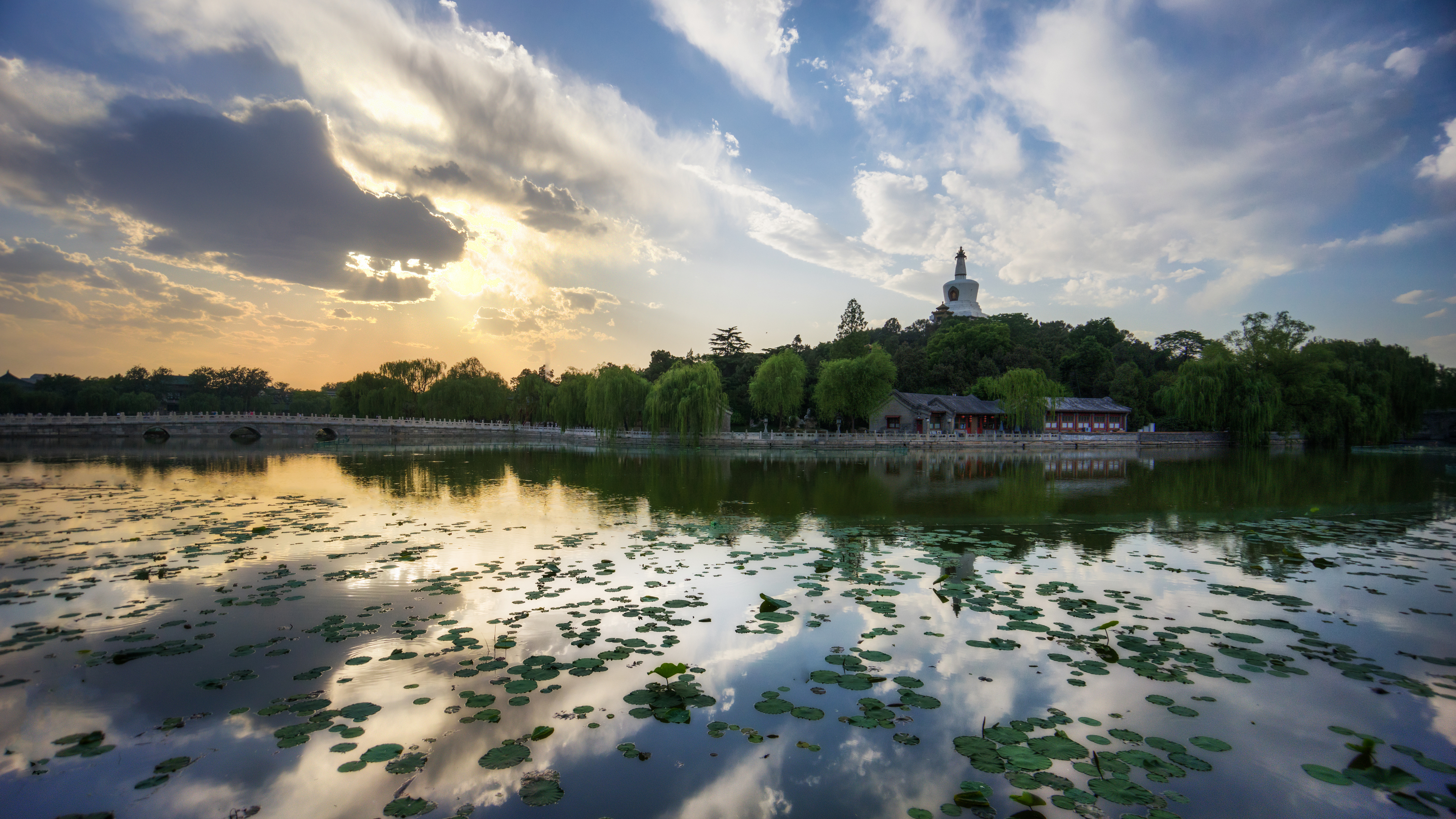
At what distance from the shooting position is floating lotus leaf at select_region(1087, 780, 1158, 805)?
3207mm

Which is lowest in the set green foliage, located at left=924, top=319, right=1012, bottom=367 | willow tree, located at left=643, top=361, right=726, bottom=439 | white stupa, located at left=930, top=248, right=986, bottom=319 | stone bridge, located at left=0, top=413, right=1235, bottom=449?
stone bridge, located at left=0, top=413, right=1235, bottom=449

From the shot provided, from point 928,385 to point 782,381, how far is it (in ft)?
81.8

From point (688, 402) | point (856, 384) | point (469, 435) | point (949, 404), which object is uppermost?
point (856, 384)

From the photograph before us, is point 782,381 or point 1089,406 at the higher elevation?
point 782,381

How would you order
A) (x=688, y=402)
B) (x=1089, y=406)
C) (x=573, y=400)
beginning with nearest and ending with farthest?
(x=688, y=402) < (x=573, y=400) < (x=1089, y=406)

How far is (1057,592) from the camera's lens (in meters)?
7.02

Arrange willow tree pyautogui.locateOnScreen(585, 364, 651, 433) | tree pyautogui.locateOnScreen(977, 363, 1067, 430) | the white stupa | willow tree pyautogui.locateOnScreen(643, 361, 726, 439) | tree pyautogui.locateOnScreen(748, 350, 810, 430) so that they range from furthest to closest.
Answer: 1. the white stupa
2. tree pyautogui.locateOnScreen(977, 363, 1067, 430)
3. tree pyautogui.locateOnScreen(748, 350, 810, 430)
4. willow tree pyautogui.locateOnScreen(585, 364, 651, 433)
5. willow tree pyautogui.locateOnScreen(643, 361, 726, 439)

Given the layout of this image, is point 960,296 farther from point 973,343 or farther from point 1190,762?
point 1190,762

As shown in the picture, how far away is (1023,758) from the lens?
3.58 meters

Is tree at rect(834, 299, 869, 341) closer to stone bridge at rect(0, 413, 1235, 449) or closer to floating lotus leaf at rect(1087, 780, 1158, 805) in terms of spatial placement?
stone bridge at rect(0, 413, 1235, 449)

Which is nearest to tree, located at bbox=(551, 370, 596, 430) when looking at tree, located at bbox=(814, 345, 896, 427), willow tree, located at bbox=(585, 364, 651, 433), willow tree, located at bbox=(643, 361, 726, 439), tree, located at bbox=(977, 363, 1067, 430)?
willow tree, located at bbox=(585, 364, 651, 433)

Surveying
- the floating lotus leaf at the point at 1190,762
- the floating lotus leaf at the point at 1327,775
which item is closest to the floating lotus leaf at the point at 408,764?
the floating lotus leaf at the point at 1190,762

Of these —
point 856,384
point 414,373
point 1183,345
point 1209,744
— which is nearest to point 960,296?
point 1183,345

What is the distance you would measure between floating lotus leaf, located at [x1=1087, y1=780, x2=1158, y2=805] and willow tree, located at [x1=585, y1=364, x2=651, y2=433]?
41.2m
